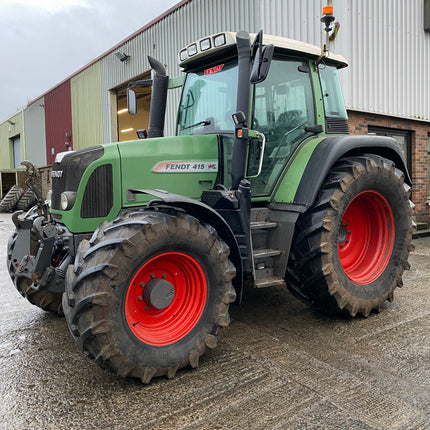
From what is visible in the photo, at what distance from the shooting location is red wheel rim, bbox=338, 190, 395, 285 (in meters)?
4.15

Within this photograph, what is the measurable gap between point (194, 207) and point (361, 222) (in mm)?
2158

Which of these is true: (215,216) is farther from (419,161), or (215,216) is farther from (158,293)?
(419,161)

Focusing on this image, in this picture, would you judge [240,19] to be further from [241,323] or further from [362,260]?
[241,323]

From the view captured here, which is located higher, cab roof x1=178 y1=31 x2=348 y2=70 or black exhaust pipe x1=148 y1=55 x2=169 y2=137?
cab roof x1=178 y1=31 x2=348 y2=70

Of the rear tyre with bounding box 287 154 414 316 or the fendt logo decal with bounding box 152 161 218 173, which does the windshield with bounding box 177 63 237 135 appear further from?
the rear tyre with bounding box 287 154 414 316

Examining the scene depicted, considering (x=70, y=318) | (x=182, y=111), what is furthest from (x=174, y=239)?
(x=182, y=111)

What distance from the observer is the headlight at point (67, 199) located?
324 centimetres

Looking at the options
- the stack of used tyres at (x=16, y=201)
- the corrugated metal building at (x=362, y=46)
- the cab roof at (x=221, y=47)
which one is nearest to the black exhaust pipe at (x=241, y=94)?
the cab roof at (x=221, y=47)

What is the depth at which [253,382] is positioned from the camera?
272cm

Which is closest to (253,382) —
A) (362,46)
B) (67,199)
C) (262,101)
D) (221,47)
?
(67,199)

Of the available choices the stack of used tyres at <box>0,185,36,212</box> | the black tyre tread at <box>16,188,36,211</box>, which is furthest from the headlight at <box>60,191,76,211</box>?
the stack of used tyres at <box>0,185,36,212</box>

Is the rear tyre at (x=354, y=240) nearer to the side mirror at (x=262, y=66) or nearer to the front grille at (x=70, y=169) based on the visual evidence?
the side mirror at (x=262, y=66)

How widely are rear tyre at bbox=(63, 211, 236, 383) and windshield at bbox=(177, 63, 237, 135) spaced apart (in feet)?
4.02

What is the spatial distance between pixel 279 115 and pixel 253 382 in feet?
7.70
